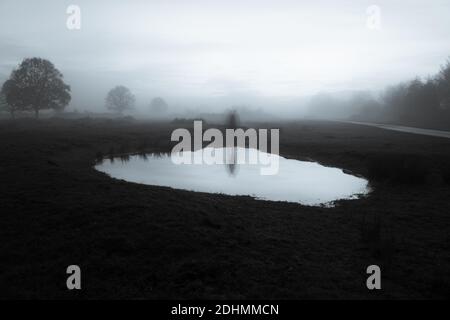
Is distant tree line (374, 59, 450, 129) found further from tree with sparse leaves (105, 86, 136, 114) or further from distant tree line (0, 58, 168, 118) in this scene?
tree with sparse leaves (105, 86, 136, 114)

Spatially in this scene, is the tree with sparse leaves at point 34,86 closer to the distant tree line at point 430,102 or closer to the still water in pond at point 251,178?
the still water in pond at point 251,178

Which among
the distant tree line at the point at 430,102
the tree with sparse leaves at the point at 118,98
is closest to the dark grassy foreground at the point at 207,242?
the distant tree line at the point at 430,102

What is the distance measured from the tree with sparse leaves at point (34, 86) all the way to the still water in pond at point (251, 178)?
56.2 metres

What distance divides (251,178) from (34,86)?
71324 millimetres

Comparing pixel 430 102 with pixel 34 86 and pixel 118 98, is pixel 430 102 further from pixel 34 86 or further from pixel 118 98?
pixel 118 98

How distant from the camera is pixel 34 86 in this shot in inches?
2987

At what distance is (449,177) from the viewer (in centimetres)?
2186

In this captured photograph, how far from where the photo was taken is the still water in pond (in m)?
21.1

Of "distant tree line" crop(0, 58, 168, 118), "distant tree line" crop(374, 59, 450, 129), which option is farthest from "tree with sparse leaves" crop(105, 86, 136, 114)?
"distant tree line" crop(374, 59, 450, 129)

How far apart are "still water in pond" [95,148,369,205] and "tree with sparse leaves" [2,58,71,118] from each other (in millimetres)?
56169

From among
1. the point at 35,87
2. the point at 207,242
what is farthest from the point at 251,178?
the point at 35,87

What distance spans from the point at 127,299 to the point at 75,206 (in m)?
7.82

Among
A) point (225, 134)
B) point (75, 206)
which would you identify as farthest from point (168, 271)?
point (225, 134)
